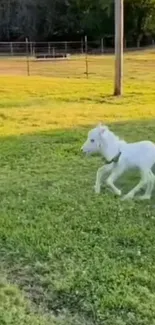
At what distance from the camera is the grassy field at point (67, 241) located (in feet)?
13.0

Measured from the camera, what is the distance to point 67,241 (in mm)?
5117

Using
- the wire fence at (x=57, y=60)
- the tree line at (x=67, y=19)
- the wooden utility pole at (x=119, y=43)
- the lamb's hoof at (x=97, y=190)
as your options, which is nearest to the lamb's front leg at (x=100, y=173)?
the lamb's hoof at (x=97, y=190)

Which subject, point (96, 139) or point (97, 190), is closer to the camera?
point (96, 139)

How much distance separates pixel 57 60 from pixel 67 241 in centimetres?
3595

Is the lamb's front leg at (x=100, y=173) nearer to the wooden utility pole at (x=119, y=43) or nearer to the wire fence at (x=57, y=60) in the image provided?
the wooden utility pole at (x=119, y=43)

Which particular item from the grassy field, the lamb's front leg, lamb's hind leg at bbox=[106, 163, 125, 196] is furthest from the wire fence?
lamb's hind leg at bbox=[106, 163, 125, 196]

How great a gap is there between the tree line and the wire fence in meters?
1.36

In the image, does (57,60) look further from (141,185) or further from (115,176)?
(141,185)

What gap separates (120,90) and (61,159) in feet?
34.6

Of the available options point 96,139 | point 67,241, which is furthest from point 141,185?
point 67,241

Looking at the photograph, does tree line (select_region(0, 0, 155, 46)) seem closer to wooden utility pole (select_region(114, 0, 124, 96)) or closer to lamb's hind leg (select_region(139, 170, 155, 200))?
wooden utility pole (select_region(114, 0, 124, 96))

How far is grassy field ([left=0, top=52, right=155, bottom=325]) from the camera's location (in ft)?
13.0

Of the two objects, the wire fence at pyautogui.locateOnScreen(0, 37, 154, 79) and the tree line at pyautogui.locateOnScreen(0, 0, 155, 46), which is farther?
the tree line at pyautogui.locateOnScreen(0, 0, 155, 46)

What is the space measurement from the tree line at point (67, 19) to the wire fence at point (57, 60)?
1361 millimetres
